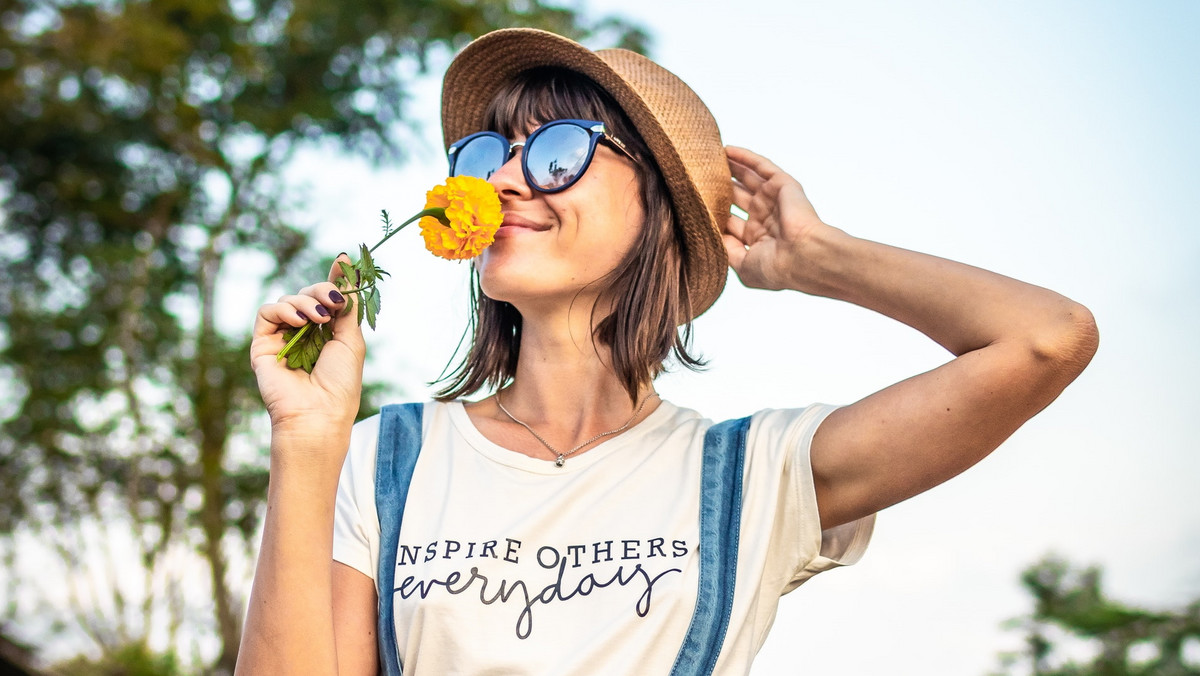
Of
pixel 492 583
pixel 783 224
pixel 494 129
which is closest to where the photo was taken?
pixel 492 583

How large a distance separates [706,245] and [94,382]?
279 inches

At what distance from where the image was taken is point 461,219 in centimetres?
178

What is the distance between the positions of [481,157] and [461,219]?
1.48 feet

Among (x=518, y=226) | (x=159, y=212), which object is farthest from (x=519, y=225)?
(x=159, y=212)

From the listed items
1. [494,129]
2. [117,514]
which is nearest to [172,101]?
[117,514]

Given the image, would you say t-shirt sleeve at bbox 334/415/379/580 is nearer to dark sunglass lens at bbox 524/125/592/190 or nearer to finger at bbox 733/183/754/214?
dark sunglass lens at bbox 524/125/592/190

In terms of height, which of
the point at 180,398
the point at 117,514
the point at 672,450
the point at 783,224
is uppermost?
the point at 180,398

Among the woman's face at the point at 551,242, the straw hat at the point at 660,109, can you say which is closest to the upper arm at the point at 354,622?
the woman's face at the point at 551,242

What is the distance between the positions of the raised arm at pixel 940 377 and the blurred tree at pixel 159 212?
5614mm

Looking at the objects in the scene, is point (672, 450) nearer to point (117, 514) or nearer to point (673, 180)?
point (673, 180)

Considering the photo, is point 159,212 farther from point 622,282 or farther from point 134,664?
point 622,282

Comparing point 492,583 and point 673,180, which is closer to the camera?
point 492,583

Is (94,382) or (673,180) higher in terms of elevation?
(94,382)

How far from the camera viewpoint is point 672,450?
204 cm
